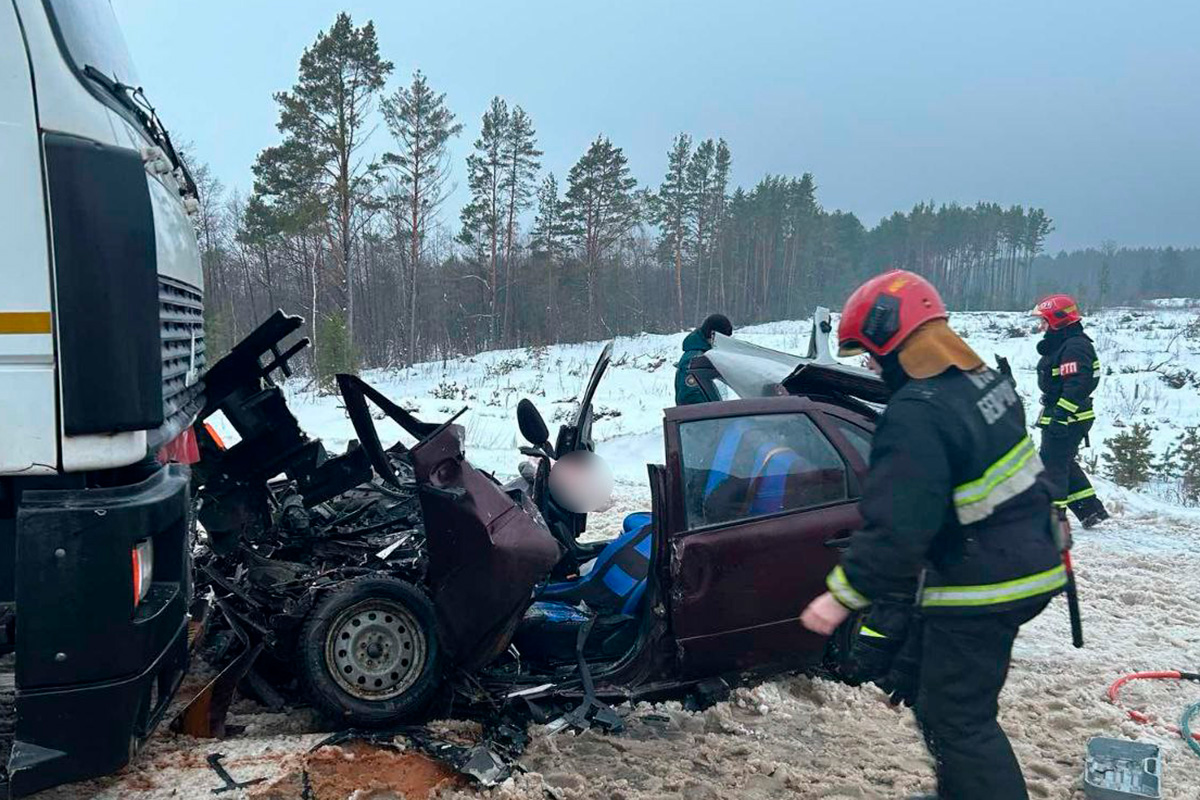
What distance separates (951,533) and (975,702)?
21.9 inches

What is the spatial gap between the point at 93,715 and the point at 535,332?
4000 cm

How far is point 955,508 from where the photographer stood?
2643 millimetres

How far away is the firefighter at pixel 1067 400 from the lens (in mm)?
7387

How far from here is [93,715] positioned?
224cm

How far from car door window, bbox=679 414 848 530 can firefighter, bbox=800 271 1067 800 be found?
936 millimetres

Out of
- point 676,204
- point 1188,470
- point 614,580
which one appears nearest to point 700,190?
point 676,204

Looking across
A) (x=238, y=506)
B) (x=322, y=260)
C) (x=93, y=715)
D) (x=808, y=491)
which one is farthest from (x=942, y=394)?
(x=322, y=260)

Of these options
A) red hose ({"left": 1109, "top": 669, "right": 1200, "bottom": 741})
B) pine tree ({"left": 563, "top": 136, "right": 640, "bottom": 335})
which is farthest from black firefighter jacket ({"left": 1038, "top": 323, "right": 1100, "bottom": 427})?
pine tree ({"left": 563, "top": 136, "right": 640, "bottom": 335})

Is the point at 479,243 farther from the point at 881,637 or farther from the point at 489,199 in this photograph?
the point at 881,637

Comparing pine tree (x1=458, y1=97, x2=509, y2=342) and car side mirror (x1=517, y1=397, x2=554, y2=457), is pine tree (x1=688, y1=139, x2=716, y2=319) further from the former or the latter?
car side mirror (x1=517, y1=397, x2=554, y2=457)

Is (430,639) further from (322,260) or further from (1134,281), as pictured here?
(1134,281)

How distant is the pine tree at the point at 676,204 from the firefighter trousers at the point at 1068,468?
4317 centimetres

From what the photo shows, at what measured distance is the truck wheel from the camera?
338 centimetres

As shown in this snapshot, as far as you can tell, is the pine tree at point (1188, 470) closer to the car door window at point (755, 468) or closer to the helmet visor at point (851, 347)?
the car door window at point (755, 468)
